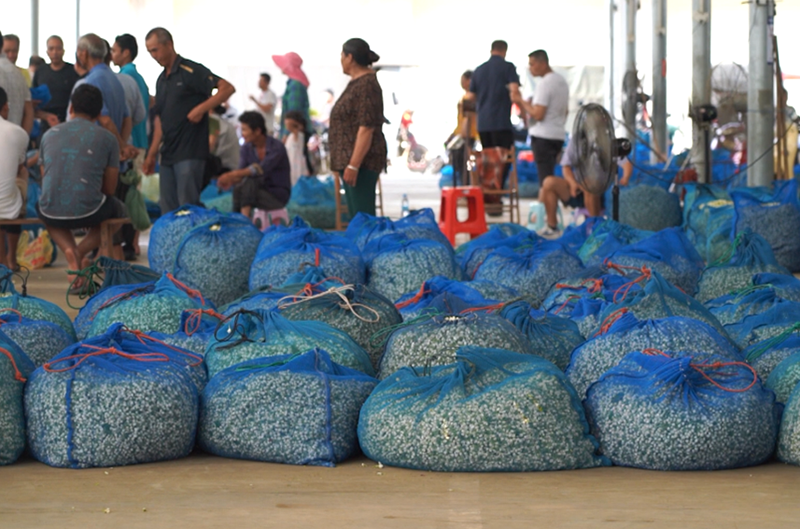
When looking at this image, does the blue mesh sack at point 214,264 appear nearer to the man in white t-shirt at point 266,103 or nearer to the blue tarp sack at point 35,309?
the blue tarp sack at point 35,309

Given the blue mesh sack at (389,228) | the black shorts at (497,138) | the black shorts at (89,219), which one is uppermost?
the black shorts at (497,138)

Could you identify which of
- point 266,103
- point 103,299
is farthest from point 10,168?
point 266,103

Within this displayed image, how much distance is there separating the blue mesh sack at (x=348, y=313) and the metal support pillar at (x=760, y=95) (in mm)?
6451

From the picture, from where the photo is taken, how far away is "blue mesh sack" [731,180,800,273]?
25.1 feet

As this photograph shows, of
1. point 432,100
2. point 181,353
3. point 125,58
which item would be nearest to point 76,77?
point 125,58

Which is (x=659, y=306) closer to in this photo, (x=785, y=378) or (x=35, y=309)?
(x=785, y=378)

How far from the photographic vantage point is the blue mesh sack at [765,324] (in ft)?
13.4

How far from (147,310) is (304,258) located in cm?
110

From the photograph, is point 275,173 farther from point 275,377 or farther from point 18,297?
point 275,377

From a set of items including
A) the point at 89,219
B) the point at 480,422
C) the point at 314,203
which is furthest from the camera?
the point at 314,203

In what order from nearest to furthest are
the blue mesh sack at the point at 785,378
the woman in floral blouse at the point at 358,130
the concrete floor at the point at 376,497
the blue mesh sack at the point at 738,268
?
the concrete floor at the point at 376,497
the blue mesh sack at the point at 785,378
the blue mesh sack at the point at 738,268
the woman in floral blouse at the point at 358,130

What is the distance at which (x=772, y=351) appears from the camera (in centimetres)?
381

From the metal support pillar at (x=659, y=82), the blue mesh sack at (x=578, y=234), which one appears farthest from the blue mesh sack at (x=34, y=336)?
the metal support pillar at (x=659, y=82)

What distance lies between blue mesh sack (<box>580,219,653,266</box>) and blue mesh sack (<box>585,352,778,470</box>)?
2464 mm
